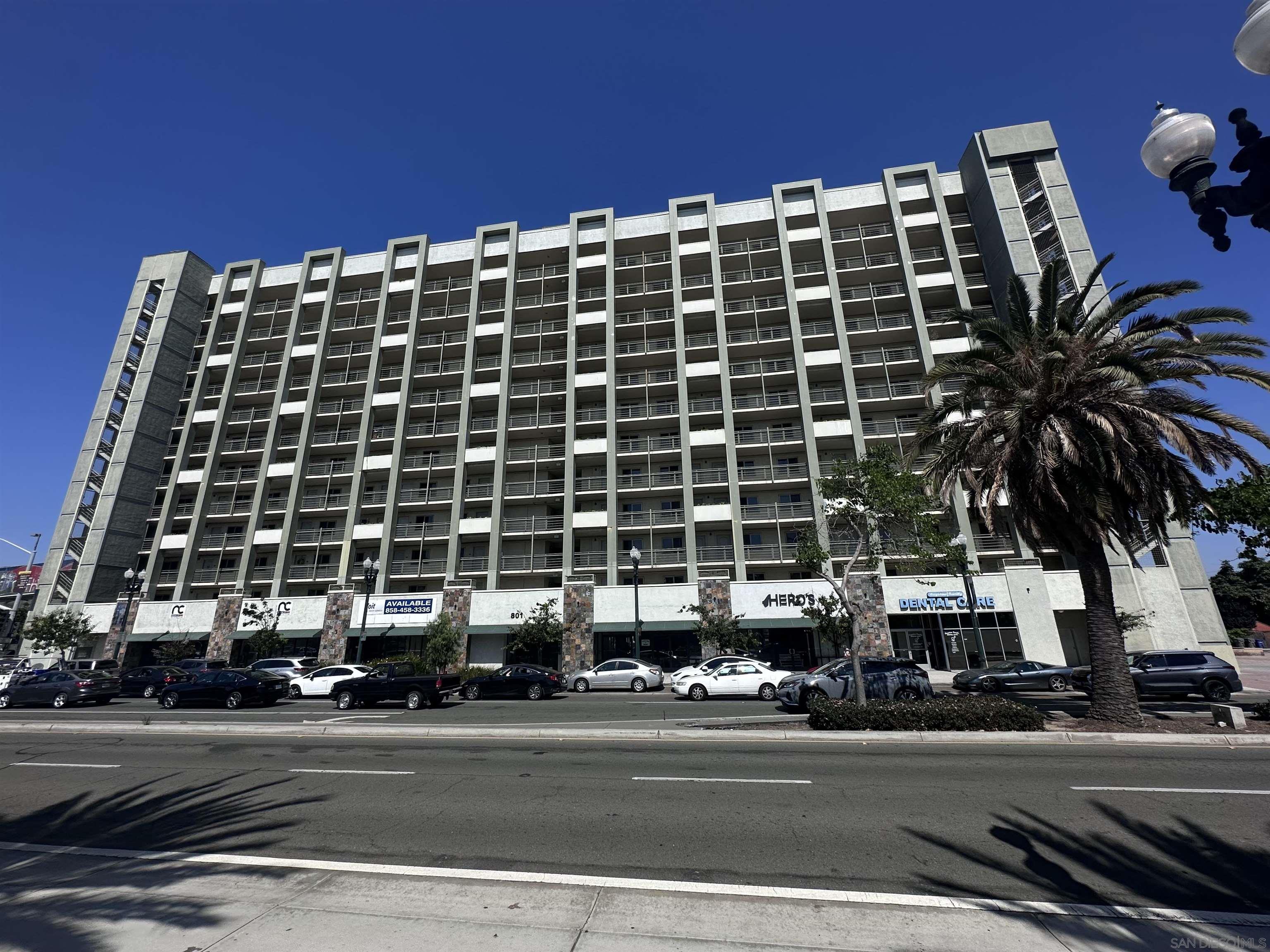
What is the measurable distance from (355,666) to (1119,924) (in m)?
26.9

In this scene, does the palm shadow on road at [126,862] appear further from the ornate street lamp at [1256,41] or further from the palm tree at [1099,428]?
the palm tree at [1099,428]

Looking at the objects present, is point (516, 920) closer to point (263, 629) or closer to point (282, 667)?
point (282, 667)

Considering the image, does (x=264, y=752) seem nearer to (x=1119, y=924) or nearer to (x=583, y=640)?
(x=1119, y=924)

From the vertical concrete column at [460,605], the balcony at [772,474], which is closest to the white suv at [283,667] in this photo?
the vertical concrete column at [460,605]

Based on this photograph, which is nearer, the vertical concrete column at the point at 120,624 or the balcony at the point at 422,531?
the vertical concrete column at the point at 120,624

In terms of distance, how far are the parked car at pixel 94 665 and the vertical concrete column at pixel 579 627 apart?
2545 centimetres

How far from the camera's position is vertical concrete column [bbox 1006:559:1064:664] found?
3119 cm

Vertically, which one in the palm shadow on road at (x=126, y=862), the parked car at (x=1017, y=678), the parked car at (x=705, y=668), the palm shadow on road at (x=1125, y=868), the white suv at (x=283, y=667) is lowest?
the palm shadow on road at (x=1125, y=868)

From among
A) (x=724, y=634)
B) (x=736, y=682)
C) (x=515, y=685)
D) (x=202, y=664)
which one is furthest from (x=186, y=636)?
(x=736, y=682)

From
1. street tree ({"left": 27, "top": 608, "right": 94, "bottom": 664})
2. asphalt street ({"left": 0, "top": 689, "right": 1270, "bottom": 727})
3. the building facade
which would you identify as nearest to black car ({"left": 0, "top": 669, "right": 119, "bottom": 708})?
asphalt street ({"left": 0, "top": 689, "right": 1270, "bottom": 727})

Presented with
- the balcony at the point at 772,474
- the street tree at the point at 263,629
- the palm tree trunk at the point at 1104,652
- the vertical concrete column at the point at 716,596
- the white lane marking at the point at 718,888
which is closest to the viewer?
the white lane marking at the point at 718,888

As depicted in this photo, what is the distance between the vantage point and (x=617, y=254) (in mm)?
47312

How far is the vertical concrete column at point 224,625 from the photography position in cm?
3834

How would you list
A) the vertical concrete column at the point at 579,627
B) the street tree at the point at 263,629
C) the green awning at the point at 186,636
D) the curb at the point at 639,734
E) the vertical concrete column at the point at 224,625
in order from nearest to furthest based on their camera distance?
the curb at the point at 639,734
the vertical concrete column at the point at 579,627
the street tree at the point at 263,629
the vertical concrete column at the point at 224,625
the green awning at the point at 186,636
